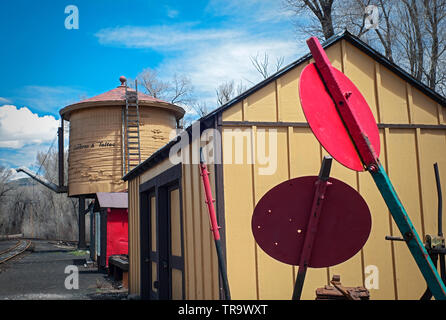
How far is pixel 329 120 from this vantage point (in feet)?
7.86

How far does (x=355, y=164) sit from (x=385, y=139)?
4007 millimetres

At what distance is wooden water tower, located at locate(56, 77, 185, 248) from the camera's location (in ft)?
70.0

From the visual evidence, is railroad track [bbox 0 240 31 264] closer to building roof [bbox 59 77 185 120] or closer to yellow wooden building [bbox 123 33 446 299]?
building roof [bbox 59 77 185 120]

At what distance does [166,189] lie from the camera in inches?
328

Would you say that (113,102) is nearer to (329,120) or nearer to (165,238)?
(165,238)

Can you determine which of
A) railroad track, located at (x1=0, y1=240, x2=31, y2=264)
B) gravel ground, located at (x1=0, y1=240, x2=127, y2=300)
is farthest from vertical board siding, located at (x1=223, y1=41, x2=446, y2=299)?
railroad track, located at (x1=0, y1=240, x2=31, y2=264)

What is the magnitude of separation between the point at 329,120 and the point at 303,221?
2.15 ft

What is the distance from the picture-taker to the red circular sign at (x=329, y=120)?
2.32 meters

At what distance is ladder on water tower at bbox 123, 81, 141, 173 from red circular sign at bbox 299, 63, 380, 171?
18.8 m

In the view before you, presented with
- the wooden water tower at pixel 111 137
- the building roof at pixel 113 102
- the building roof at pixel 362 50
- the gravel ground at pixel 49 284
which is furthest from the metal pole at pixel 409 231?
the building roof at pixel 113 102

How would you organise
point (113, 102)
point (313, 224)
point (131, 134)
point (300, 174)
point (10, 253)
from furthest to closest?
point (10, 253) < point (113, 102) < point (131, 134) < point (300, 174) < point (313, 224)

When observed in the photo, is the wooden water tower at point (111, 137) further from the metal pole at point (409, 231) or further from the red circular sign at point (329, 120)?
the metal pole at point (409, 231)

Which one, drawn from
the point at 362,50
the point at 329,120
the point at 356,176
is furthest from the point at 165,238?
the point at 329,120
